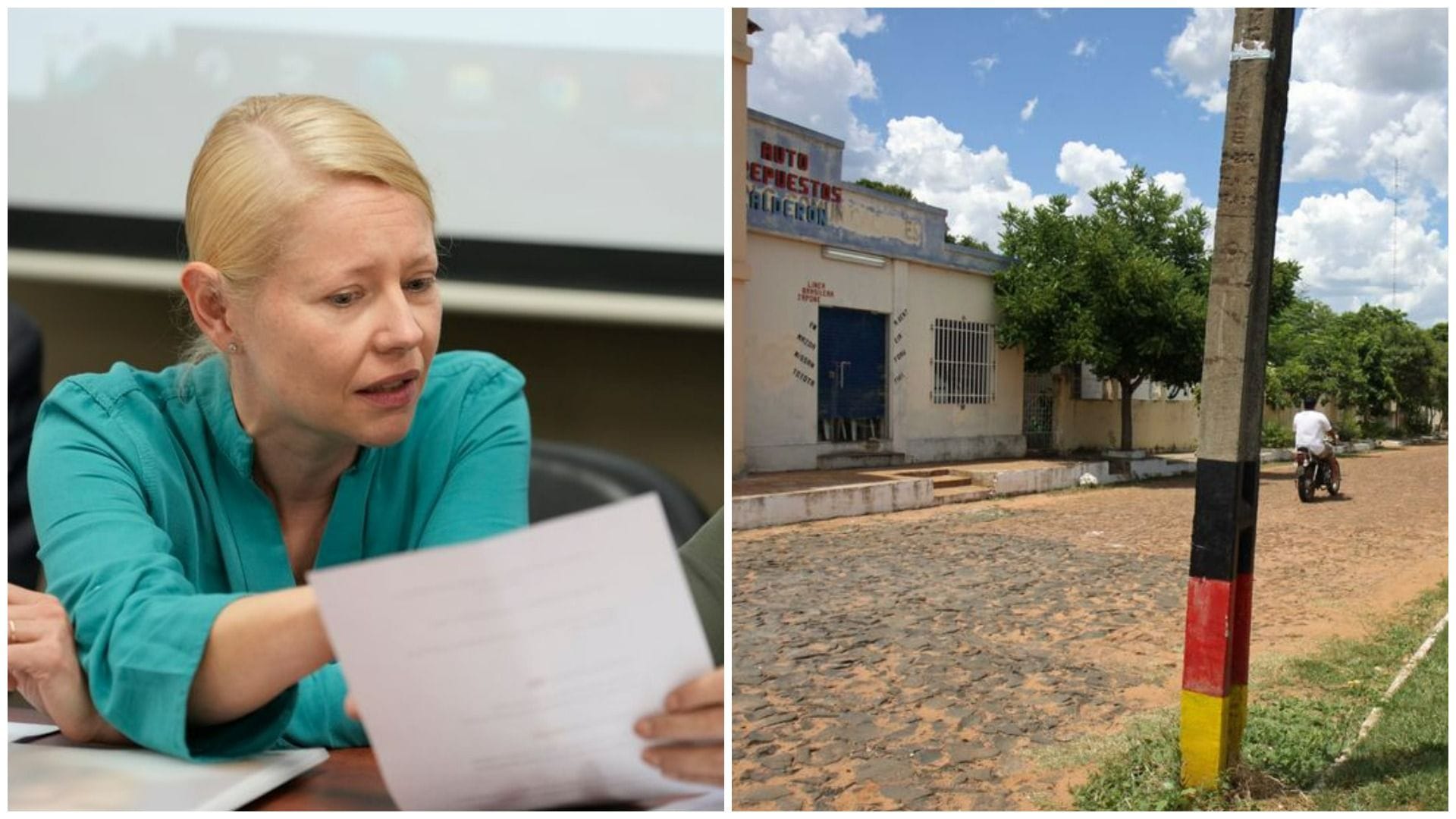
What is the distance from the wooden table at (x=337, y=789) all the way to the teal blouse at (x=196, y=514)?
0.10 feet

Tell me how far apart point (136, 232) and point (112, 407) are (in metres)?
0.35

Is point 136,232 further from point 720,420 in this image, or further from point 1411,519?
point 1411,519

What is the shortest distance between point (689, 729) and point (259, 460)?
0.82m

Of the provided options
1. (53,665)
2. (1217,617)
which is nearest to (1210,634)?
(1217,617)

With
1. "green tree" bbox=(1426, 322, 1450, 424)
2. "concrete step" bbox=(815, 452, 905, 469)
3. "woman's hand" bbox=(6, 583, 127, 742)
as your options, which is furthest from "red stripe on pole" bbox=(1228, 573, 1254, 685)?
"green tree" bbox=(1426, 322, 1450, 424)

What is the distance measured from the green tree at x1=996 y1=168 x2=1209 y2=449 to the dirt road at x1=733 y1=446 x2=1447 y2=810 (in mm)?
3841

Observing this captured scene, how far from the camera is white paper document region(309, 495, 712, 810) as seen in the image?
1646 mm

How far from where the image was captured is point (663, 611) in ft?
5.55

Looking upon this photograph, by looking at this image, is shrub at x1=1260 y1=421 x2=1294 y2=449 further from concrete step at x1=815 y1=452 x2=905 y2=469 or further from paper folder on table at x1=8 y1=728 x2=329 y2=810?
paper folder on table at x1=8 y1=728 x2=329 y2=810

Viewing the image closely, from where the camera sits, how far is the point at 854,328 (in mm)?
13133

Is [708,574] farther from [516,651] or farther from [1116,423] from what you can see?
[1116,423]

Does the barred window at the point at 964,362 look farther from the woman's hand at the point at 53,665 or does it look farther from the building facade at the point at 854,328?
the woman's hand at the point at 53,665

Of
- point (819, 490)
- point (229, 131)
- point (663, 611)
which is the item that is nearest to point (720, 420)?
point (663, 611)

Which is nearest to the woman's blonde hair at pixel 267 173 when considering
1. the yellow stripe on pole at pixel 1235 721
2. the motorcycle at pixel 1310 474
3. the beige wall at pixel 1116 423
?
the yellow stripe on pole at pixel 1235 721
